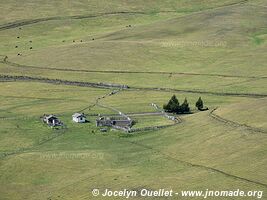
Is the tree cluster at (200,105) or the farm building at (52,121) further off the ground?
the tree cluster at (200,105)

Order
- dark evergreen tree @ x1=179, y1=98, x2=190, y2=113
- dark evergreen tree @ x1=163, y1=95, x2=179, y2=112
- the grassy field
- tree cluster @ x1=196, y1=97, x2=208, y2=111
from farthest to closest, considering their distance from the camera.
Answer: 1. tree cluster @ x1=196, y1=97, x2=208, y2=111
2. dark evergreen tree @ x1=179, y1=98, x2=190, y2=113
3. dark evergreen tree @ x1=163, y1=95, x2=179, y2=112
4. the grassy field

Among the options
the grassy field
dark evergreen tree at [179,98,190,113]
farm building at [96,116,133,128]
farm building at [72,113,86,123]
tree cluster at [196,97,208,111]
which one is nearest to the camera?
the grassy field

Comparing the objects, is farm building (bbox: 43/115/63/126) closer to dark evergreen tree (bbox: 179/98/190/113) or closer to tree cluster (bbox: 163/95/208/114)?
tree cluster (bbox: 163/95/208/114)

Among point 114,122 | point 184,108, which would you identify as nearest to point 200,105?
point 184,108

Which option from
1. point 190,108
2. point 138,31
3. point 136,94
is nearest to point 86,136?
point 190,108

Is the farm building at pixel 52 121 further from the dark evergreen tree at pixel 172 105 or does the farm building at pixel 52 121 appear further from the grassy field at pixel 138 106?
the dark evergreen tree at pixel 172 105

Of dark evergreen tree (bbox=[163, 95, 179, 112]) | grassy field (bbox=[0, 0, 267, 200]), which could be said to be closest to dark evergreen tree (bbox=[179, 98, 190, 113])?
dark evergreen tree (bbox=[163, 95, 179, 112])

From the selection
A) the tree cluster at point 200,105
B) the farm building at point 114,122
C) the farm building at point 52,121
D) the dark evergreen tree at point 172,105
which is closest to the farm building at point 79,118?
the farm building at point 52,121

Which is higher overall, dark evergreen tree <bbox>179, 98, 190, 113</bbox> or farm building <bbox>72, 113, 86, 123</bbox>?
dark evergreen tree <bbox>179, 98, 190, 113</bbox>

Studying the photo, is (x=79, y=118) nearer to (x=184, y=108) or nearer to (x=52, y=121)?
(x=52, y=121)
